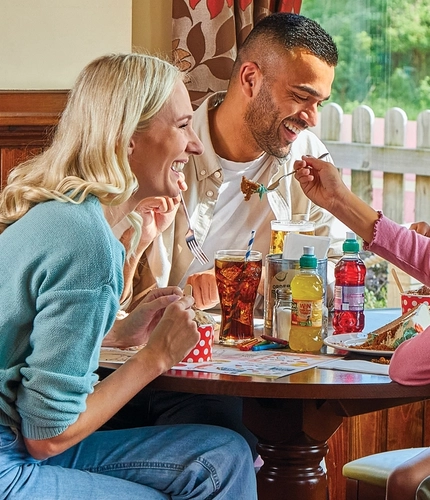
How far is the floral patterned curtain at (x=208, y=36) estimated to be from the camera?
3.22 meters

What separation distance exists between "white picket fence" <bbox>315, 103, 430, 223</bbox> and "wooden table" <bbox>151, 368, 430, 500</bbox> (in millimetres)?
2330

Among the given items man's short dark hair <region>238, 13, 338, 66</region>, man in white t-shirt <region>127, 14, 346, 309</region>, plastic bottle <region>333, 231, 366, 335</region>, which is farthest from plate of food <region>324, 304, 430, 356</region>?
man's short dark hair <region>238, 13, 338, 66</region>

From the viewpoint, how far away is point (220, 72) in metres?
3.24

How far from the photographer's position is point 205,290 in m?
2.39

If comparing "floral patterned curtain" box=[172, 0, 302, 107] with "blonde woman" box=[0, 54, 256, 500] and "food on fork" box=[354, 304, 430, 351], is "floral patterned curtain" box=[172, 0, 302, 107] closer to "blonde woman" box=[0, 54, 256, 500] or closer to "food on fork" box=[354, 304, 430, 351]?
"blonde woman" box=[0, 54, 256, 500]

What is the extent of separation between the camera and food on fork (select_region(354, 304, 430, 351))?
2.02m

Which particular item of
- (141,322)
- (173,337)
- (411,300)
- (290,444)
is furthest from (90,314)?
(411,300)

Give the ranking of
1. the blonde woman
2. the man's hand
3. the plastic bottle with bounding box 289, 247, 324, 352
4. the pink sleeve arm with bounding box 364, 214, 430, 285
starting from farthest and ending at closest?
the man's hand → the pink sleeve arm with bounding box 364, 214, 430, 285 → the plastic bottle with bounding box 289, 247, 324, 352 → the blonde woman

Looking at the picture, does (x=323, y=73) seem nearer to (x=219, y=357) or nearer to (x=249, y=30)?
(x=249, y=30)

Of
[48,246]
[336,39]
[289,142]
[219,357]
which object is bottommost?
[219,357]

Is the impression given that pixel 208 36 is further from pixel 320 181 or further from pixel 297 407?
pixel 297 407

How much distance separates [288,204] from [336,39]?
1.37 m

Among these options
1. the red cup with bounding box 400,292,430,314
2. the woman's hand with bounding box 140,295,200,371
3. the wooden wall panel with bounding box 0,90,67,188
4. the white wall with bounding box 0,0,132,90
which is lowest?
the woman's hand with bounding box 140,295,200,371

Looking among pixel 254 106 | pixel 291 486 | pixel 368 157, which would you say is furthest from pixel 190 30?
pixel 291 486
